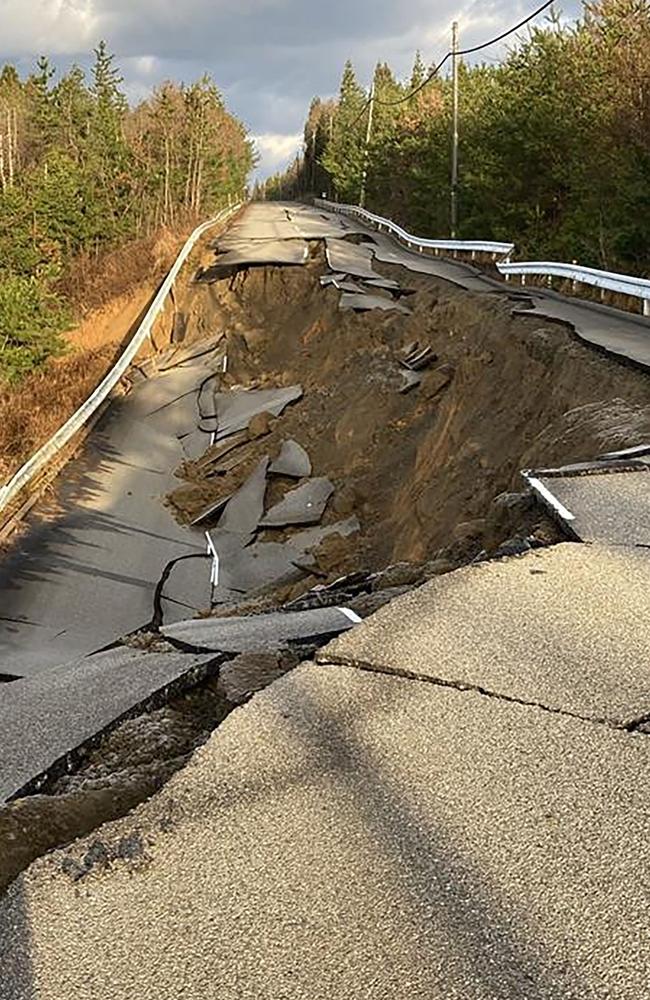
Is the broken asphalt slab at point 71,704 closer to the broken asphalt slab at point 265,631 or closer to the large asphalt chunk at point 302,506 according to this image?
the broken asphalt slab at point 265,631

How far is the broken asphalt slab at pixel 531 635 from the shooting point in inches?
164

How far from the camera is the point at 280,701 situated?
4.22 metres

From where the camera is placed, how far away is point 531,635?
15.5 feet

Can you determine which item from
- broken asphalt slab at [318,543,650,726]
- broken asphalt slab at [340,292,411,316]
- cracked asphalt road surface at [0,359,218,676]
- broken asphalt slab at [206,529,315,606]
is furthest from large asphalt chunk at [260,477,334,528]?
broken asphalt slab at [318,543,650,726]

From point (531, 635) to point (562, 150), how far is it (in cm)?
2578

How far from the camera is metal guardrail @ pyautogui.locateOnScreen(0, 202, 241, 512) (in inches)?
646

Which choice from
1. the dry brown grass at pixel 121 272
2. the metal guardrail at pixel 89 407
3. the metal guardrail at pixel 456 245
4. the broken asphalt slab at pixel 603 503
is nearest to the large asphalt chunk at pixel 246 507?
the metal guardrail at pixel 89 407

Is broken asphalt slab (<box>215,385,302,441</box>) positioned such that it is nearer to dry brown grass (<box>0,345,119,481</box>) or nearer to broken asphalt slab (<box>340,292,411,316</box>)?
broken asphalt slab (<box>340,292,411,316</box>)

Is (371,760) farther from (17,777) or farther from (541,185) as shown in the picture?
(541,185)

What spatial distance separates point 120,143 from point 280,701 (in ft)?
216

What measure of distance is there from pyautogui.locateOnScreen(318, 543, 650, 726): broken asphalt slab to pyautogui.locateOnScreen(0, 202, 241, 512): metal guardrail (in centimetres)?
1154

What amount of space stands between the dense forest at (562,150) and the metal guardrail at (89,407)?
10.1 metres

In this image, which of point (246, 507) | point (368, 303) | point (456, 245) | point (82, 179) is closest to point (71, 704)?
point (246, 507)

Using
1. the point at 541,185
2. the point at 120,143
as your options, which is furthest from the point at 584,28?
the point at 120,143
